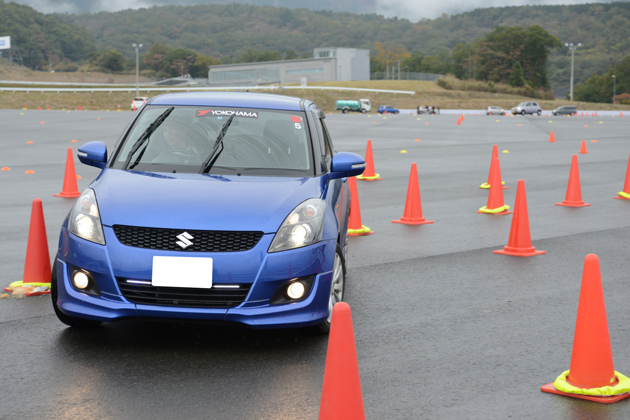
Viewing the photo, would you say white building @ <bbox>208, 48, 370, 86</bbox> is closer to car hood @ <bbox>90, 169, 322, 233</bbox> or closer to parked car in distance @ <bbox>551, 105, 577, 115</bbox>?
parked car in distance @ <bbox>551, 105, 577, 115</bbox>

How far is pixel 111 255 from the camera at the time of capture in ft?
13.6

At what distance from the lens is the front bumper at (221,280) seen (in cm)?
412

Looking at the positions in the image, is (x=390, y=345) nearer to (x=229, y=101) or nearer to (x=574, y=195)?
(x=229, y=101)

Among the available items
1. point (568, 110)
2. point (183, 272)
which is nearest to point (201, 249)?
point (183, 272)

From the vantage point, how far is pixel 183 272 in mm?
4090

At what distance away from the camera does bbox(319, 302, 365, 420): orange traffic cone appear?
297 centimetres

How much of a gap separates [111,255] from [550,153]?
19028 mm

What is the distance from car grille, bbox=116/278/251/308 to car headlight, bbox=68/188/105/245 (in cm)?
34

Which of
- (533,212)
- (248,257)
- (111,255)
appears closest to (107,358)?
(111,255)

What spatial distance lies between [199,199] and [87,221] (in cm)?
71

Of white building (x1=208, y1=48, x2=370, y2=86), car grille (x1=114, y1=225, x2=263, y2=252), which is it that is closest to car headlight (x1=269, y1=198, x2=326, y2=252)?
car grille (x1=114, y1=225, x2=263, y2=252)

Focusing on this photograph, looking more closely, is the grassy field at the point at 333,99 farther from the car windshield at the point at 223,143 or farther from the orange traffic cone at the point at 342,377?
the orange traffic cone at the point at 342,377

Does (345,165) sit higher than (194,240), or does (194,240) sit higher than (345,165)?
(345,165)

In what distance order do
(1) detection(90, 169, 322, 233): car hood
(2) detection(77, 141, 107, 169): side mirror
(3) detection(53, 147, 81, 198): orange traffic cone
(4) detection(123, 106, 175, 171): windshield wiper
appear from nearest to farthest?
1. (1) detection(90, 169, 322, 233): car hood
2. (4) detection(123, 106, 175, 171): windshield wiper
3. (2) detection(77, 141, 107, 169): side mirror
4. (3) detection(53, 147, 81, 198): orange traffic cone
